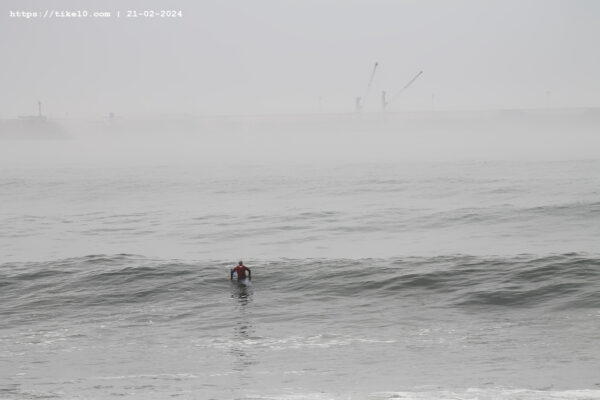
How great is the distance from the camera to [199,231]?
258ft

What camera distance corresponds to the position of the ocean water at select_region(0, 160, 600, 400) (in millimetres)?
26312

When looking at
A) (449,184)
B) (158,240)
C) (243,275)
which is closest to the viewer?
(243,275)

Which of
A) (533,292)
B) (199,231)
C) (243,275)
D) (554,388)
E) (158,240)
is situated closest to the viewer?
(554,388)

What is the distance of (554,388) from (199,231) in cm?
5733

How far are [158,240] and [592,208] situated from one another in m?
44.5

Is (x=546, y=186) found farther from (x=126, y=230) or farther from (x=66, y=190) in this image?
(x=66, y=190)

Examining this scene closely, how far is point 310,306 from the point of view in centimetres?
3897

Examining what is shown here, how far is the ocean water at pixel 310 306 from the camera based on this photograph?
26.3 metres

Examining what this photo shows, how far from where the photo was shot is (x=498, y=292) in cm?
3966

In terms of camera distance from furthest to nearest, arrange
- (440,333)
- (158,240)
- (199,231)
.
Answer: (199,231) < (158,240) < (440,333)

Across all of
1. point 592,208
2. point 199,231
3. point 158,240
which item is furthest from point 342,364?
point 592,208

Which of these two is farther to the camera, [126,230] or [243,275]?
[126,230]

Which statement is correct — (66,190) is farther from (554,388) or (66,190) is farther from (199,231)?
(554,388)

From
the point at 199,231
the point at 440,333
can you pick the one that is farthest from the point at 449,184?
the point at 440,333
